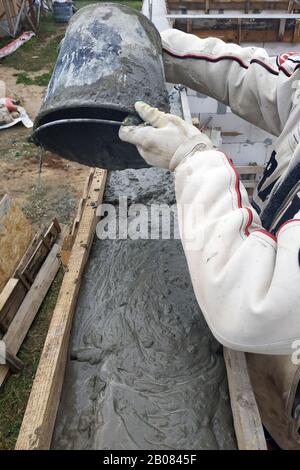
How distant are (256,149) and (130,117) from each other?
17.3 feet

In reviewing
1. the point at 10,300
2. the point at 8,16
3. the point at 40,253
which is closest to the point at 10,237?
the point at 40,253

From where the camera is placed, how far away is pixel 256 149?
650cm

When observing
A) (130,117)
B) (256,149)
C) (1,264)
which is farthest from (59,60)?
(256,149)

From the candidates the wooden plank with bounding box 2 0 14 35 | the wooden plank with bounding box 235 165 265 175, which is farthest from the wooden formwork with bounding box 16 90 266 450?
the wooden plank with bounding box 2 0 14 35

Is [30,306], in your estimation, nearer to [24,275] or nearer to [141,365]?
[24,275]

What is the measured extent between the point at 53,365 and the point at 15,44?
1223 centimetres

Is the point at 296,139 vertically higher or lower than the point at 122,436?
higher

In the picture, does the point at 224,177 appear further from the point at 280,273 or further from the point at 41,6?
the point at 41,6

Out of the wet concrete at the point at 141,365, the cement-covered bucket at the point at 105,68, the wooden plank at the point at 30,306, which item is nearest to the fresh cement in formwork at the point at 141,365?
the wet concrete at the point at 141,365

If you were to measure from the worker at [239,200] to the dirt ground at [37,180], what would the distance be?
11.8ft

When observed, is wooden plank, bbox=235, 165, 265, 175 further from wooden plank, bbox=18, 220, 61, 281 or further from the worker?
the worker

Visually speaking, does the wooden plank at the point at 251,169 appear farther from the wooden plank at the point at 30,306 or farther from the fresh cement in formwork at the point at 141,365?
the fresh cement in formwork at the point at 141,365

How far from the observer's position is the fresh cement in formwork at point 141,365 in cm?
160

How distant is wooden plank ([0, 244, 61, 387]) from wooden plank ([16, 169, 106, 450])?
1.56 m
